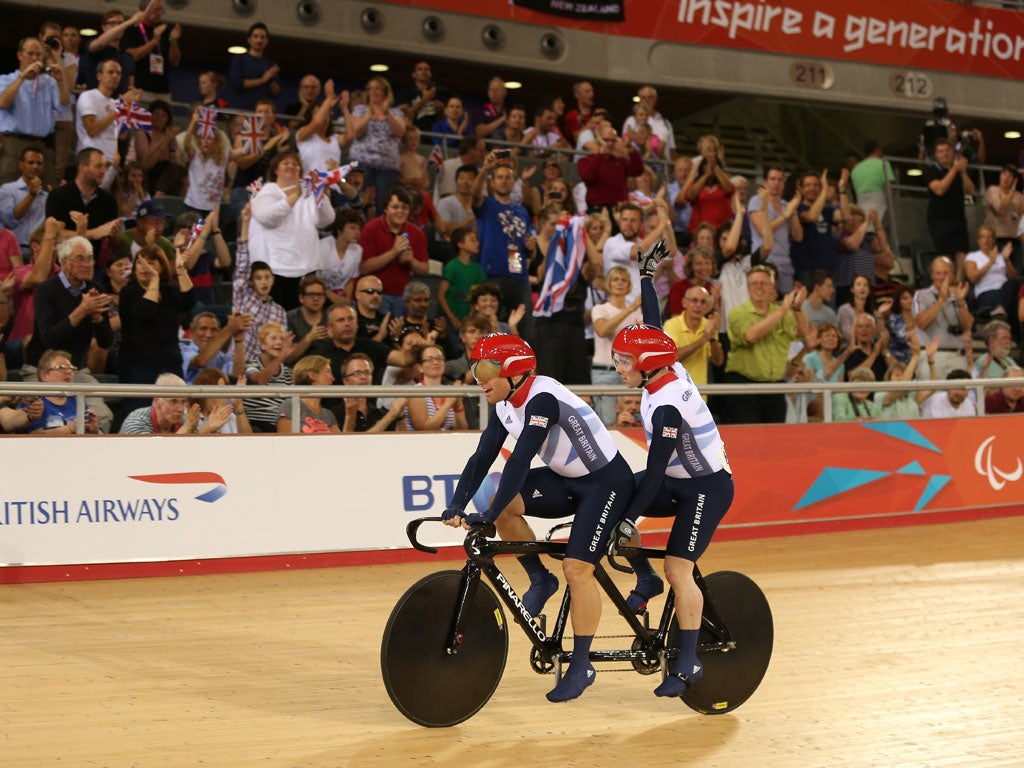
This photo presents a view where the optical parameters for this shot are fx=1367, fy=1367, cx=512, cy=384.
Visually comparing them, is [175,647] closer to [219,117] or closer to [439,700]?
[439,700]

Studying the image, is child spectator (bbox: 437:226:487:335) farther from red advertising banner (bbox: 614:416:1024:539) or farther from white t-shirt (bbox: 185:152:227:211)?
white t-shirt (bbox: 185:152:227:211)

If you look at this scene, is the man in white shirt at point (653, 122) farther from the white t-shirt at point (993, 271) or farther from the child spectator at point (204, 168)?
the child spectator at point (204, 168)

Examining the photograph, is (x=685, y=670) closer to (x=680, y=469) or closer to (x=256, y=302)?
(x=680, y=469)

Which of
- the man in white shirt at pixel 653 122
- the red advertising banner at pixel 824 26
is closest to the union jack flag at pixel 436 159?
the man in white shirt at pixel 653 122

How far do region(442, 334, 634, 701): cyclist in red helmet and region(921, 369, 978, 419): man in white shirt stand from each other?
685 centimetres

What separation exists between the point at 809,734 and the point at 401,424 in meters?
4.75

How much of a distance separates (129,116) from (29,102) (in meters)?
0.78

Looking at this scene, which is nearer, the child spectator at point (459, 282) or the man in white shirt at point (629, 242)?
the child spectator at point (459, 282)

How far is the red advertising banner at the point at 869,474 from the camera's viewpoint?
10.7 meters

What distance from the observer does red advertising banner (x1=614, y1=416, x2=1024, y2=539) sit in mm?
10719

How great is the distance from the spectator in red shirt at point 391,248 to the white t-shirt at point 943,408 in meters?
4.51

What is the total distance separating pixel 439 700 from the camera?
17.6 feet

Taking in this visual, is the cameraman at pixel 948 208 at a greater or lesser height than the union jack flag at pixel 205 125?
lesser

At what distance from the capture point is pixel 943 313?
13.8m
